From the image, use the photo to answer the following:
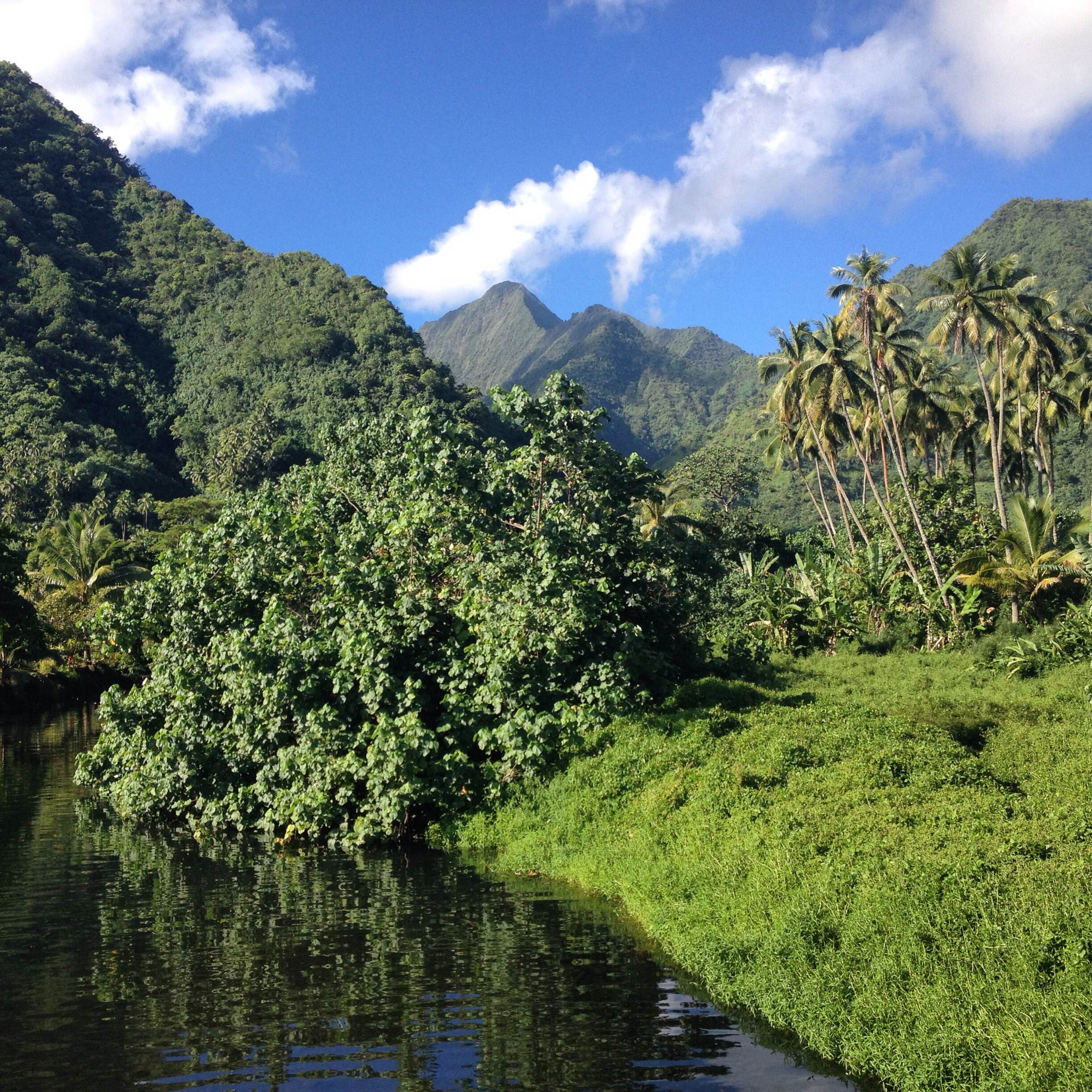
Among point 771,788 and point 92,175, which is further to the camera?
point 92,175

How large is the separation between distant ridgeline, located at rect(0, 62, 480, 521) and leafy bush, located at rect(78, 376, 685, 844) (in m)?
50.0

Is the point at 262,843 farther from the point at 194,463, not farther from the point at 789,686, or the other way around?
the point at 194,463

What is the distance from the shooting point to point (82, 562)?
4859 centimetres

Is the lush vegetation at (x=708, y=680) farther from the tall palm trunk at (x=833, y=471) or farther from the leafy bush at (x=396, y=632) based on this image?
the tall palm trunk at (x=833, y=471)

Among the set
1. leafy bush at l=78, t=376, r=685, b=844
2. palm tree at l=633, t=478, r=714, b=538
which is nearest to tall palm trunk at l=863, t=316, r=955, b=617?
palm tree at l=633, t=478, r=714, b=538

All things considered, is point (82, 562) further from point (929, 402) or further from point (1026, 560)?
point (1026, 560)

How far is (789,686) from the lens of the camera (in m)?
25.3

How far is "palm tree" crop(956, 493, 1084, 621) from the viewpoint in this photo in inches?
1273

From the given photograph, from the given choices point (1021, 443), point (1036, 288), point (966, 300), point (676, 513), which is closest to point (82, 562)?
point (676, 513)

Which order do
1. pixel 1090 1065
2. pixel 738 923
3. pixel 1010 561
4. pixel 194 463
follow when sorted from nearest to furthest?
pixel 1090 1065, pixel 738 923, pixel 1010 561, pixel 194 463

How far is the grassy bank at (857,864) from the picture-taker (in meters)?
7.68

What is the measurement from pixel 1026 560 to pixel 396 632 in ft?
78.0

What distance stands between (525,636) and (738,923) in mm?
6939

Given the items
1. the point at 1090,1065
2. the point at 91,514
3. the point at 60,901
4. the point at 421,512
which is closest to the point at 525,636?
the point at 421,512
